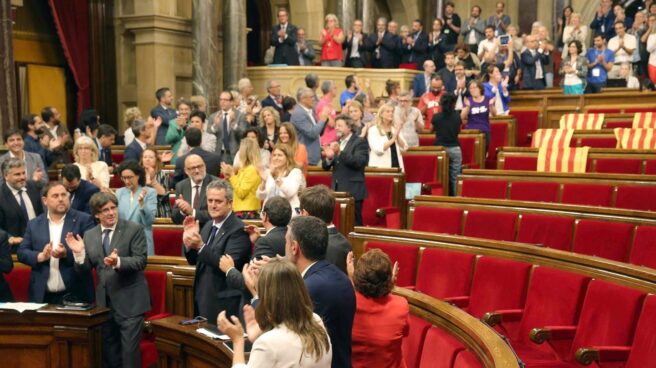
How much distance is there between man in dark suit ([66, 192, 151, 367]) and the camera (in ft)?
13.3

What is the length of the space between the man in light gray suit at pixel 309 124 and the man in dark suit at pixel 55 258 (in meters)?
2.86

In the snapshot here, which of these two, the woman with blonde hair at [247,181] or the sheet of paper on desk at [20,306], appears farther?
the woman with blonde hair at [247,181]

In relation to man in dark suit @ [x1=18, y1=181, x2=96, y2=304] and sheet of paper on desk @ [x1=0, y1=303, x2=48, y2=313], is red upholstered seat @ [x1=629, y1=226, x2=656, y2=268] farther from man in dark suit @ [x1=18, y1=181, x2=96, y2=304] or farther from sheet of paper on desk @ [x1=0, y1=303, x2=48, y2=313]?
sheet of paper on desk @ [x1=0, y1=303, x2=48, y2=313]

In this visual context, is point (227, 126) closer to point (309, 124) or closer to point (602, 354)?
point (309, 124)

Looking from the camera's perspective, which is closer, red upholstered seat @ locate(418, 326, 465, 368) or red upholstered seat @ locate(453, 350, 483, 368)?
red upholstered seat @ locate(453, 350, 483, 368)

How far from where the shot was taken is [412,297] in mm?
3539

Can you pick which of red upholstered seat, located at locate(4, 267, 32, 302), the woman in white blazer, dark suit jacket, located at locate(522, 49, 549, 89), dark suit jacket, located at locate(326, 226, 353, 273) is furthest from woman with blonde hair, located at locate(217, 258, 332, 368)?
dark suit jacket, located at locate(522, 49, 549, 89)

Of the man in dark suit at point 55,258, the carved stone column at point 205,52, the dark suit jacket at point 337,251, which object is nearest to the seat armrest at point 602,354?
the dark suit jacket at point 337,251

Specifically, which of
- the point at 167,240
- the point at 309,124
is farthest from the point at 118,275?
the point at 309,124

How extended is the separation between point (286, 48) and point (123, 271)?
271 inches

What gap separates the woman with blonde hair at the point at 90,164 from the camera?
5.70 metres

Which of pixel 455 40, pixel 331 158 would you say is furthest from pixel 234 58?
pixel 331 158

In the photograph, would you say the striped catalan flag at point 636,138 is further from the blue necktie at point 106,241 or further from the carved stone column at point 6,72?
the carved stone column at point 6,72

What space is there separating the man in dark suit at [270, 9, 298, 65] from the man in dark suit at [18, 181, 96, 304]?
6.23 m
